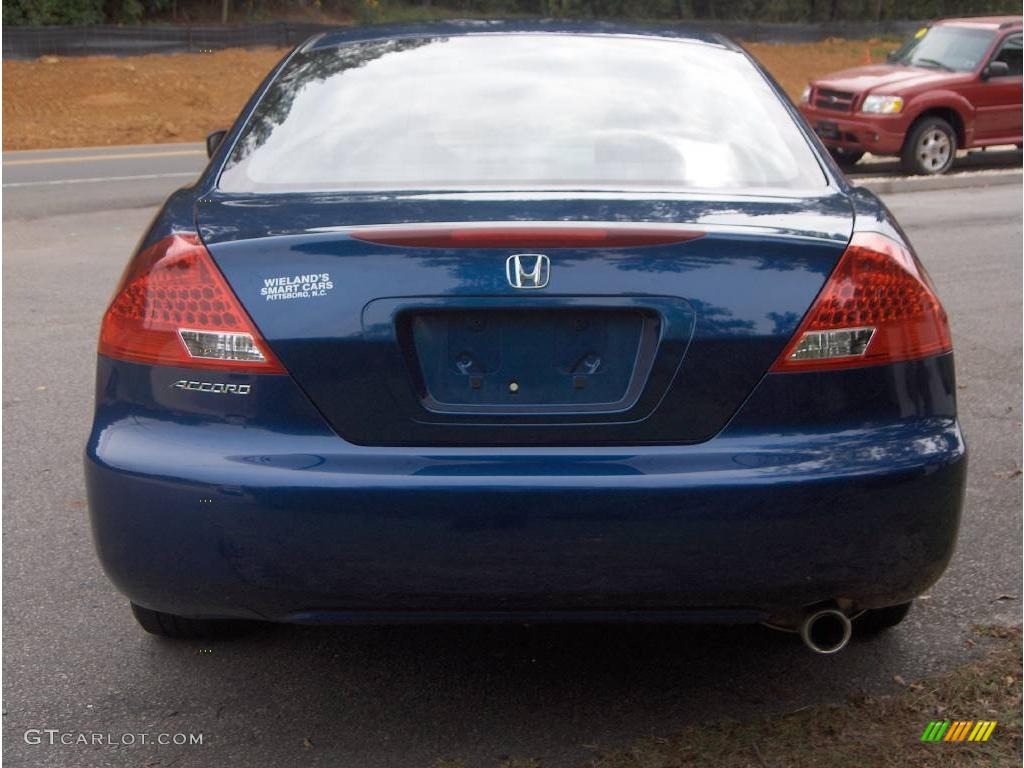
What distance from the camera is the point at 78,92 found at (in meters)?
28.6

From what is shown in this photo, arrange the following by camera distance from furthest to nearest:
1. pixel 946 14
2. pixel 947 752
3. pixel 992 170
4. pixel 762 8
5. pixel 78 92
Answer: pixel 946 14 < pixel 762 8 < pixel 78 92 < pixel 992 170 < pixel 947 752

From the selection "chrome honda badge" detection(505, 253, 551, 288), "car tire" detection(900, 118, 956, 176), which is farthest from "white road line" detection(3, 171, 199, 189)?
"chrome honda badge" detection(505, 253, 551, 288)

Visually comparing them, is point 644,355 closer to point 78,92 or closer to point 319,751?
point 319,751

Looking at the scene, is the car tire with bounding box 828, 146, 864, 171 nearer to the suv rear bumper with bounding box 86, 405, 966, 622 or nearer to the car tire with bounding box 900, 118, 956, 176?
the car tire with bounding box 900, 118, 956, 176

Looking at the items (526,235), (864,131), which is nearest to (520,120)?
(526,235)

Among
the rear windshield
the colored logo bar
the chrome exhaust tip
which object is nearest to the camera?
the chrome exhaust tip

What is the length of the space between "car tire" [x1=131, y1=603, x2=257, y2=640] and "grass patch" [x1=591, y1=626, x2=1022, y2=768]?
1.19 m

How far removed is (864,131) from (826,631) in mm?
13438

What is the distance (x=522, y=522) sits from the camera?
2.81 meters

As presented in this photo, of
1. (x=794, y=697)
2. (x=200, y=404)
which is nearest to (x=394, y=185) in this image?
(x=200, y=404)

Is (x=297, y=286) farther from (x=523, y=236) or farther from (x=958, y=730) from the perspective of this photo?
(x=958, y=730)

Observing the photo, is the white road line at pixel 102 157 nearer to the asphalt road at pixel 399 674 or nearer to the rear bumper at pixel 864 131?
the rear bumper at pixel 864 131

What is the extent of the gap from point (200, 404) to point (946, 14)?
5142 centimetres

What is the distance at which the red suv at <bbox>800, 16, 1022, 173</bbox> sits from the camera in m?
15.6
